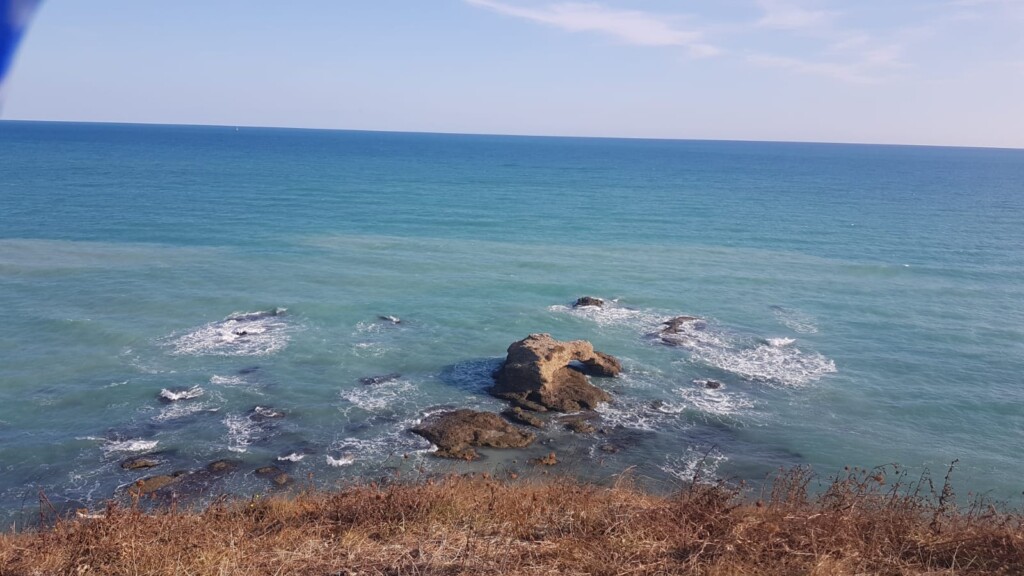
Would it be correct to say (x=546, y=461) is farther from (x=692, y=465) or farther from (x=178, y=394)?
(x=178, y=394)

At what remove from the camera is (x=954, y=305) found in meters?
32.3

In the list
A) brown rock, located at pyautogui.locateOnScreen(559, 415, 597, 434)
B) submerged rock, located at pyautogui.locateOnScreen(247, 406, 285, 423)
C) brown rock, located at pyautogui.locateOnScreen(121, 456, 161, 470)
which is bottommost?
brown rock, located at pyautogui.locateOnScreen(121, 456, 161, 470)

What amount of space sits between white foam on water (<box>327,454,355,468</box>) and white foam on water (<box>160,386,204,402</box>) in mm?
6022

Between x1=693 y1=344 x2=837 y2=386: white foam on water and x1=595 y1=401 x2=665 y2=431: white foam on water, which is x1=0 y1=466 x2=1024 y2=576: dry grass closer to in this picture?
x1=595 y1=401 x2=665 y2=431: white foam on water

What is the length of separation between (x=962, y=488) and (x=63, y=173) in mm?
86648

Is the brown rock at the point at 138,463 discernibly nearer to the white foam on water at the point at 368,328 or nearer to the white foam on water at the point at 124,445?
the white foam on water at the point at 124,445

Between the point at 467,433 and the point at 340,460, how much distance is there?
3.59 meters

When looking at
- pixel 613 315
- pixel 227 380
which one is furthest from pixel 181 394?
pixel 613 315

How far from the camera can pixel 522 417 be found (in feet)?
66.1

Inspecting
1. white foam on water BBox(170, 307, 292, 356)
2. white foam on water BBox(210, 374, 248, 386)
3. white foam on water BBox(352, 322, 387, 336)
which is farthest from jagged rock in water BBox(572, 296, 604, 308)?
white foam on water BBox(210, 374, 248, 386)

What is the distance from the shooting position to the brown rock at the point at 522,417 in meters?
20.0

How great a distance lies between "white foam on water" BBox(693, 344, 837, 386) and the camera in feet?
77.2

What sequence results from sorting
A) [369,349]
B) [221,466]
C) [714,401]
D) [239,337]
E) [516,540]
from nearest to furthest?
[516,540]
[221,466]
[714,401]
[369,349]
[239,337]

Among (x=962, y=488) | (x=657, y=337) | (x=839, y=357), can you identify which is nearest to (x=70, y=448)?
(x=657, y=337)
